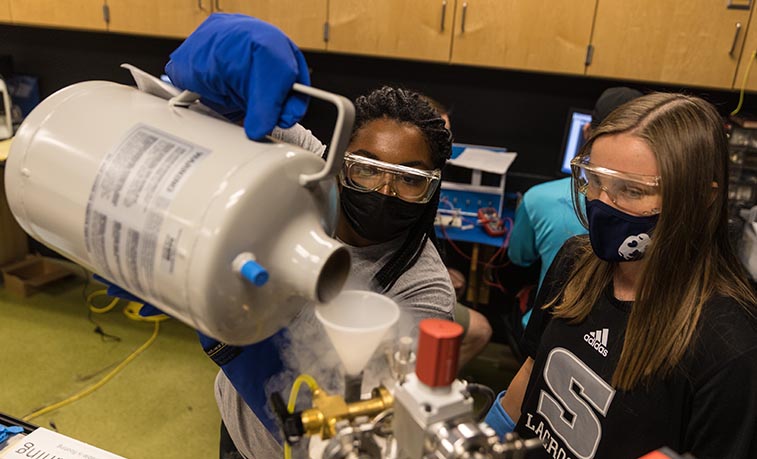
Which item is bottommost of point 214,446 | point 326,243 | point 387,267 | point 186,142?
point 214,446

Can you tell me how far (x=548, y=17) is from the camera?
2.68 metres

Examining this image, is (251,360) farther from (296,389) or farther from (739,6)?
(739,6)

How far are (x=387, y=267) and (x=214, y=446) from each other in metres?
1.82

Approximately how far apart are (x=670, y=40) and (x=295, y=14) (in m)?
1.75

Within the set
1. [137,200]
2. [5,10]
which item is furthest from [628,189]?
[5,10]

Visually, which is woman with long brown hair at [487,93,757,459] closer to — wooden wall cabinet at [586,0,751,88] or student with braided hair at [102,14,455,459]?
student with braided hair at [102,14,455,459]

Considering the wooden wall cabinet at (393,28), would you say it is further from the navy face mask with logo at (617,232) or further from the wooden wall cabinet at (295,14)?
the navy face mask with logo at (617,232)

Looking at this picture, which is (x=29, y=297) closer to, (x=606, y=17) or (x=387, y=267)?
(x=387, y=267)

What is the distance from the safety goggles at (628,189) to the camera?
1.12 m

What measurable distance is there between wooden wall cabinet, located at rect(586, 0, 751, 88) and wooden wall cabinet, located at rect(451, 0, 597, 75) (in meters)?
0.08

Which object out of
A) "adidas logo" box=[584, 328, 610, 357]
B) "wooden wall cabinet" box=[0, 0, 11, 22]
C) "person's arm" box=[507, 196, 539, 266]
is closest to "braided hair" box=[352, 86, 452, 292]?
"adidas logo" box=[584, 328, 610, 357]

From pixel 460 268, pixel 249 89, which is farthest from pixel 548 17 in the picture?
pixel 249 89

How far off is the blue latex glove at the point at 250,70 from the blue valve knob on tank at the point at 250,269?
17 cm

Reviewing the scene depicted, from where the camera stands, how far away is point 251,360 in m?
0.98
